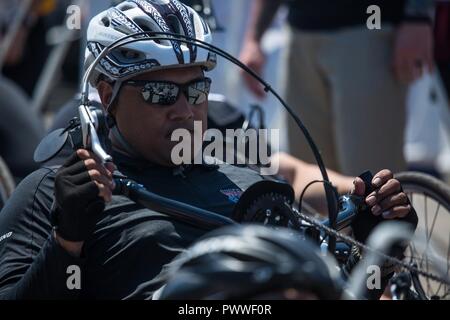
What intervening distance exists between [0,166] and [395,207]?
229 cm

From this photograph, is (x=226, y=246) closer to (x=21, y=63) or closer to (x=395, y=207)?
(x=395, y=207)

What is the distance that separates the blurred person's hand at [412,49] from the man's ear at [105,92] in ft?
9.06

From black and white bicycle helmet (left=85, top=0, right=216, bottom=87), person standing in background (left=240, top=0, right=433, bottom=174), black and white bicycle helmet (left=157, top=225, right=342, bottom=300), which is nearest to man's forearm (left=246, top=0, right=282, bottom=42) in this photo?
person standing in background (left=240, top=0, right=433, bottom=174)

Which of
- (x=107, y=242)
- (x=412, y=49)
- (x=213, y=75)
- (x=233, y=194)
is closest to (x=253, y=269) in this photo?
(x=107, y=242)

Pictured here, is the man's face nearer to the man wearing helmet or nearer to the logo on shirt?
the man wearing helmet

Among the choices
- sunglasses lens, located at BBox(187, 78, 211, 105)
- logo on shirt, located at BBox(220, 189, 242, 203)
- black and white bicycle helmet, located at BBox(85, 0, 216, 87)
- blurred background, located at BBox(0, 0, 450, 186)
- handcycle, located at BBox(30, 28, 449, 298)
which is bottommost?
blurred background, located at BBox(0, 0, 450, 186)

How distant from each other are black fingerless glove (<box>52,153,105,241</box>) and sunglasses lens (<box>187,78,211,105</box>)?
0.76 m

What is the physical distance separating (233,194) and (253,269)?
4.28ft

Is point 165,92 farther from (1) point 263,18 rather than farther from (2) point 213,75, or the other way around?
(2) point 213,75

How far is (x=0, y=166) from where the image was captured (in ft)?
17.6

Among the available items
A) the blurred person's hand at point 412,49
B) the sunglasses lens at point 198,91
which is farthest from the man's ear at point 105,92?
the blurred person's hand at point 412,49

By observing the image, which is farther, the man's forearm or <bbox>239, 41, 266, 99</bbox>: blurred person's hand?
Answer: the man's forearm

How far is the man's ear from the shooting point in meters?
4.05
